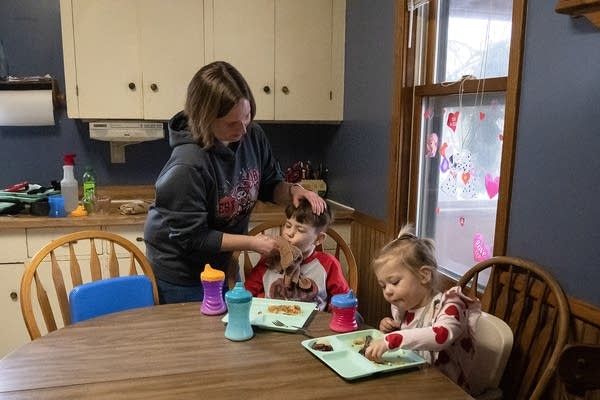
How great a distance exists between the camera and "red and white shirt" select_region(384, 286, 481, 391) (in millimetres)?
1284

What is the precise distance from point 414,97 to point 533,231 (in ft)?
3.21

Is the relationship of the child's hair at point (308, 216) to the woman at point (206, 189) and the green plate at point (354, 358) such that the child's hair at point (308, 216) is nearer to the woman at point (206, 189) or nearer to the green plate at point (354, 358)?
the woman at point (206, 189)

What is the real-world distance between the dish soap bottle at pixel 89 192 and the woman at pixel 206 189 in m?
1.07

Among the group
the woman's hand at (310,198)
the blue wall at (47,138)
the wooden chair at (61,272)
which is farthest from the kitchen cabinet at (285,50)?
the wooden chair at (61,272)

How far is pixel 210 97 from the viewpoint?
173 cm

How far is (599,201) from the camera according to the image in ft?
4.75

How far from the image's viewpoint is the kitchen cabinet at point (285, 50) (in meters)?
3.02

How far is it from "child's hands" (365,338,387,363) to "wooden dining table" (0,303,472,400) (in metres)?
0.05

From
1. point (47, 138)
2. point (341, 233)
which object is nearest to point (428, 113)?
point (341, 233)

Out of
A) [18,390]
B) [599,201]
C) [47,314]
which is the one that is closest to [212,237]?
[47,314]

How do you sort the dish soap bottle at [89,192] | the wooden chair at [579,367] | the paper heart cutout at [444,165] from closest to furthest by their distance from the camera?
the wooden chair at [579,367] < the paper heart cutout at [444,165] < the dish soap bottle at [89,192]

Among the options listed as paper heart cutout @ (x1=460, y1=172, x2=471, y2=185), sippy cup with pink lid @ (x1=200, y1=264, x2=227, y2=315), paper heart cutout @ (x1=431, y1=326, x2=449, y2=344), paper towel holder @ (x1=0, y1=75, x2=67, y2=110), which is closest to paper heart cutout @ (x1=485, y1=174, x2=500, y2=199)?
paper heart cutout @ (x1=460, y1=172, x2=471, y2=185)

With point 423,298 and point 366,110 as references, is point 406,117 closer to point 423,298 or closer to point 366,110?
point 366,110

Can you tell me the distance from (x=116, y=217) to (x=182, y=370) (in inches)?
66.2
